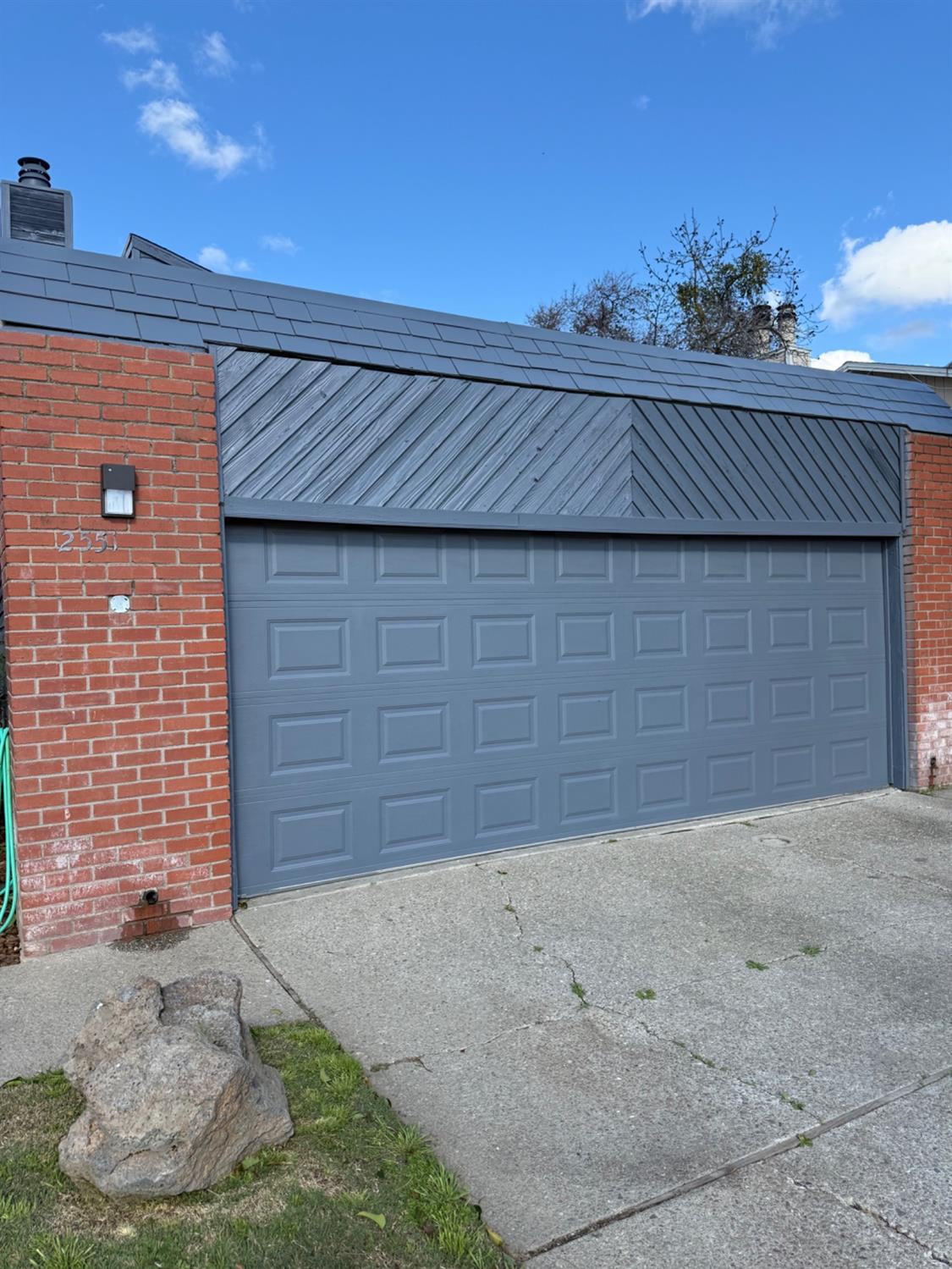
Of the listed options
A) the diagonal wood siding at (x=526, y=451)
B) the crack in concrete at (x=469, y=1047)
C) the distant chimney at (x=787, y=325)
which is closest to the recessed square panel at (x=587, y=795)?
the diagonal wood siding at (x=526, y=451)

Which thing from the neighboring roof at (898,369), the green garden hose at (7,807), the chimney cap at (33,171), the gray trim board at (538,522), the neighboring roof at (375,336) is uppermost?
the neighboring roof at (898,369)

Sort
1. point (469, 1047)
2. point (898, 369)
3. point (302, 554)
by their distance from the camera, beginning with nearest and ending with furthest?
point (469, 1047) < point (302, 554) < point (898, 369)

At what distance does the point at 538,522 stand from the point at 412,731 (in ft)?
5.42

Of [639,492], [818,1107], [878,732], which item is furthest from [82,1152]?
[878,732]

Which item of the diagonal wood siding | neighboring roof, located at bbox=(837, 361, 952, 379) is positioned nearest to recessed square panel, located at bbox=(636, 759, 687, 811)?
the diagonal wood siding

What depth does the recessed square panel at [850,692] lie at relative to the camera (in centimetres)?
768

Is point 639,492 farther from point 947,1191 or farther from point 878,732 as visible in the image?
point 947,1191

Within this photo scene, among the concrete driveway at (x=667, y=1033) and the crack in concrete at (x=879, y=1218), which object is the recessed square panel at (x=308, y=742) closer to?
the concrete driveway at (x=667, y=1033)

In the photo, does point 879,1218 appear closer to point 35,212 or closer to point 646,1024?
point 646,1024

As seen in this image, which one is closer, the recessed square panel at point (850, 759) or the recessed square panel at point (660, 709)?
the recessed square panel at point (660, 709)

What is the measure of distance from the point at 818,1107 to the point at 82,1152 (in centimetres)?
242

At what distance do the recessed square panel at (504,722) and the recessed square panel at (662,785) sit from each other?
1029 mm

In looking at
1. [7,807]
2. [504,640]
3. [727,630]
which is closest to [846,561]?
[727,630]

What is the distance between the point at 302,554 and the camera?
5477 millimetres
